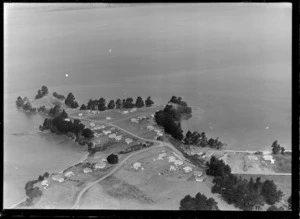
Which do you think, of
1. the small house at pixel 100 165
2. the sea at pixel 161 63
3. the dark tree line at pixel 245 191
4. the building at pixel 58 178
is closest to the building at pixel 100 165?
the small house at pixel 100 165

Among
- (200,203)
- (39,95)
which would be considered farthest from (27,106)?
(200,203)

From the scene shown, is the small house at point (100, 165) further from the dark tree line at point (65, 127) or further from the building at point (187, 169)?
the building at point (187, 169)

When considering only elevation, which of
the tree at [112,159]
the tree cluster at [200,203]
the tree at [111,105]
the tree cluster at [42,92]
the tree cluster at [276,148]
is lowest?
the tree cluster at [200,203]

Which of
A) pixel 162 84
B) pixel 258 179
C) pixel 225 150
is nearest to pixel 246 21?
pixel 162 84

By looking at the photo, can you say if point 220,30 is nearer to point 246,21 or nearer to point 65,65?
point 246,21

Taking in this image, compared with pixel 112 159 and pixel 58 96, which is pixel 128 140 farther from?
pixel 58 96

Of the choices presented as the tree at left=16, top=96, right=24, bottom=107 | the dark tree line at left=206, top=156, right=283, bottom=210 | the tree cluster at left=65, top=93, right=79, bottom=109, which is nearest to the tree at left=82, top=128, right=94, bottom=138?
the tree cluster at left=65, top=93, right=79, bottom=109

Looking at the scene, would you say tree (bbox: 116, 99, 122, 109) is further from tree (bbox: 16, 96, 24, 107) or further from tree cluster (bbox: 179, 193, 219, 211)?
tree cluster (bbox: 179, 193, 219, 211)
